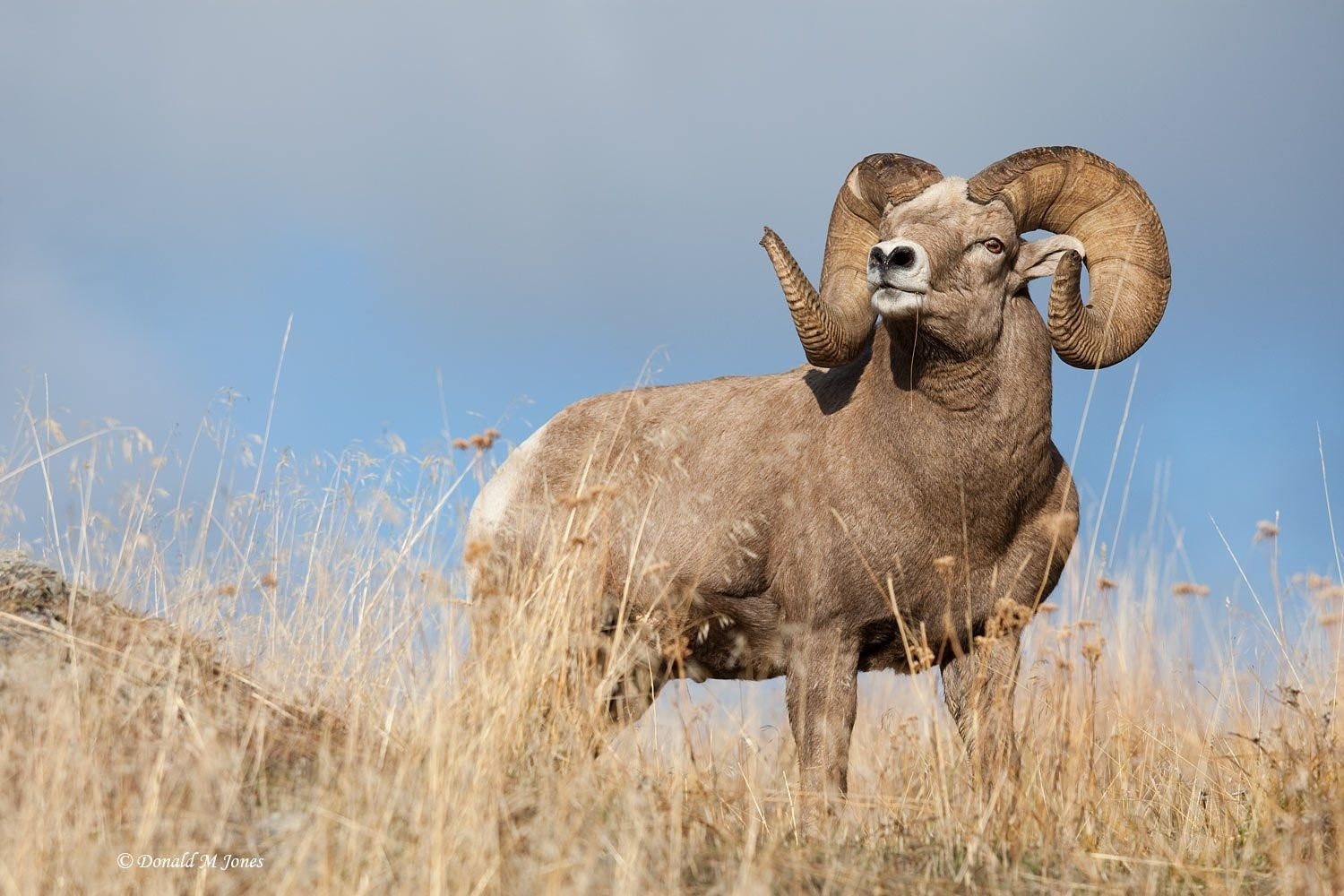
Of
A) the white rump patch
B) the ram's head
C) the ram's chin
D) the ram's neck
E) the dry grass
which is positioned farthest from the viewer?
the white rump patch

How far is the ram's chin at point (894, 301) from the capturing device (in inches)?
267

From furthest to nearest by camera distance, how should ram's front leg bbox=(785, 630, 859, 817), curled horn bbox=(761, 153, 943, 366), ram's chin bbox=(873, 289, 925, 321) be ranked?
1. curled horn bbox=(761, 153, 943, 366)
2. ram's front leg bbox=(785, 630, 859, 817)
3. ram's chin bbox=(873, 289, 925, 321)

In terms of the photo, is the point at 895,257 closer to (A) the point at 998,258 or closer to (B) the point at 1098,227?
(A) the point at 998,258

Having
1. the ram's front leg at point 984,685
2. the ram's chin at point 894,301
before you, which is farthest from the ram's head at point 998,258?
the ram's front leg at point 984,685

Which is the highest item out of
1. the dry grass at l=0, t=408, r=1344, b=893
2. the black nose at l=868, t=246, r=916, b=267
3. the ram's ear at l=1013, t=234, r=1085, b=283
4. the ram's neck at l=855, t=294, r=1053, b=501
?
the ram's ear at l=1013, t=234, r=1085, b=283

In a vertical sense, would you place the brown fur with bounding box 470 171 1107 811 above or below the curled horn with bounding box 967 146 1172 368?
below

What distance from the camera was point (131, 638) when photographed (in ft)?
17.5

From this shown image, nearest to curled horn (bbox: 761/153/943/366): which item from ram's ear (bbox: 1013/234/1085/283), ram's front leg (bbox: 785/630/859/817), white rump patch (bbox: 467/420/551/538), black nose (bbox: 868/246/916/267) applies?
black nose (bbox: 868/246/916/267)

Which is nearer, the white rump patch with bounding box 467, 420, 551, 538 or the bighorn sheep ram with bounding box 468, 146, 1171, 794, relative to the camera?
the bighorn sheep ram with bounding box 468, 146, 1171, 794

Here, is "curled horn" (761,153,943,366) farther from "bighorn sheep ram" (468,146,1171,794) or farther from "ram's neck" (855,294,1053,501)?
"ram's neck" (855,294,1053,501)

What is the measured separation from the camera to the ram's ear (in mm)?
7570

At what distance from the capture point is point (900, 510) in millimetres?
7270

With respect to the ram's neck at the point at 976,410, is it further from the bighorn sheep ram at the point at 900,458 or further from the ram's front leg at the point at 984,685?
the ram's front leg at the point at 984,685

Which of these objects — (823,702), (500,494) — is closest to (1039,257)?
(823,702)
